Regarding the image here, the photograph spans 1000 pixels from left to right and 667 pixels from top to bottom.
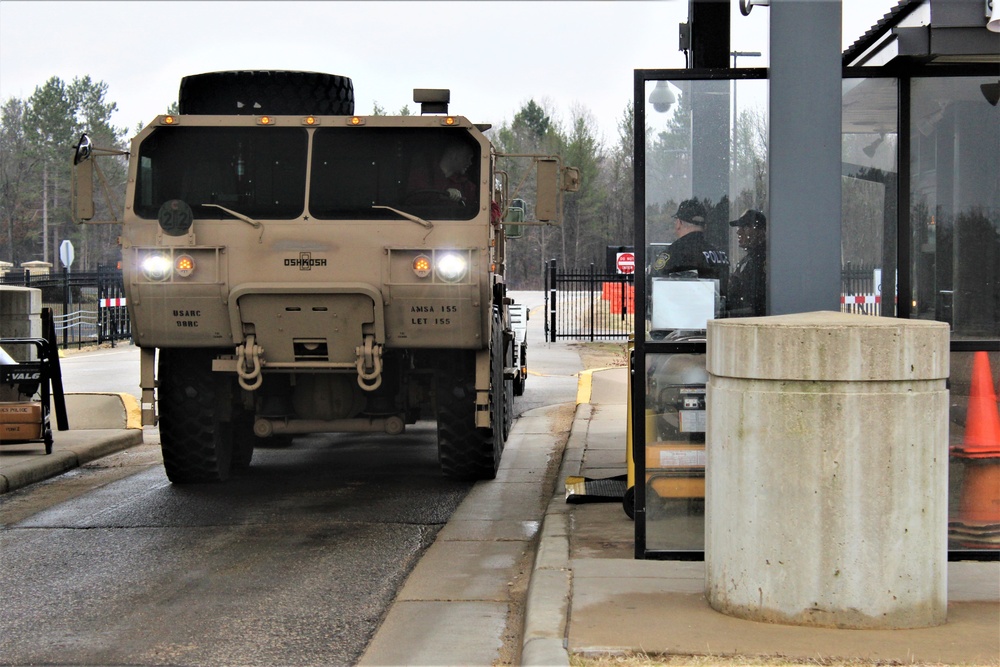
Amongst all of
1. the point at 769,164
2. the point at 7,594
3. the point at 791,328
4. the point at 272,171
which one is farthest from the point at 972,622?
the point at 272,171

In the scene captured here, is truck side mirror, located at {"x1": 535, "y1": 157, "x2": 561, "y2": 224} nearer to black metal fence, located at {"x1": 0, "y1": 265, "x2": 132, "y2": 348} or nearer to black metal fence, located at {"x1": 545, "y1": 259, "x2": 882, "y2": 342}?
black metal fence, located at {"x1": 545, "y1": 259, "x2": 882, "y2": 342}

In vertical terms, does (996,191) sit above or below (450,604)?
above

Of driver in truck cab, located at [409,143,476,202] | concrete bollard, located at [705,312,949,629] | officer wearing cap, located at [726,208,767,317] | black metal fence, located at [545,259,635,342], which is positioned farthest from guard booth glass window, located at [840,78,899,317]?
black metal fence, located at [545,259,635,342]

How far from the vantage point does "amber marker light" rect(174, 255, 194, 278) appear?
27.5 ft

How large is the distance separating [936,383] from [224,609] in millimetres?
3593

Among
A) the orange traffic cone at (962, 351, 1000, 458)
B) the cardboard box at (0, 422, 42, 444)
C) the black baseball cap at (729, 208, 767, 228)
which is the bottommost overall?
the cardboard box at (0, 422, 42, 444)

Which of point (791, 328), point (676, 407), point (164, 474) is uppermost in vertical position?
point (791, 328)

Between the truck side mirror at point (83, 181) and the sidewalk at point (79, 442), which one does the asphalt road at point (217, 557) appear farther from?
the truck side mirror at point (83, 181)

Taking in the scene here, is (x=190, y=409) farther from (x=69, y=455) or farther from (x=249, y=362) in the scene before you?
(x=69, y=455)

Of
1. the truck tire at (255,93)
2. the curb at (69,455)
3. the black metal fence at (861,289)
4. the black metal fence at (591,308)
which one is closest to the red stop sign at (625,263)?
the black metal fence at (591,308)

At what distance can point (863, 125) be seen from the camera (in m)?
6.16

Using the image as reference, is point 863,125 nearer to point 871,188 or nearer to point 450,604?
point 871,188

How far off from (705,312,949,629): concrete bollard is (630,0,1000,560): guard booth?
1344mm

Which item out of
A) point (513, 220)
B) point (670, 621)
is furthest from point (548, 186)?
point (670, 621)
